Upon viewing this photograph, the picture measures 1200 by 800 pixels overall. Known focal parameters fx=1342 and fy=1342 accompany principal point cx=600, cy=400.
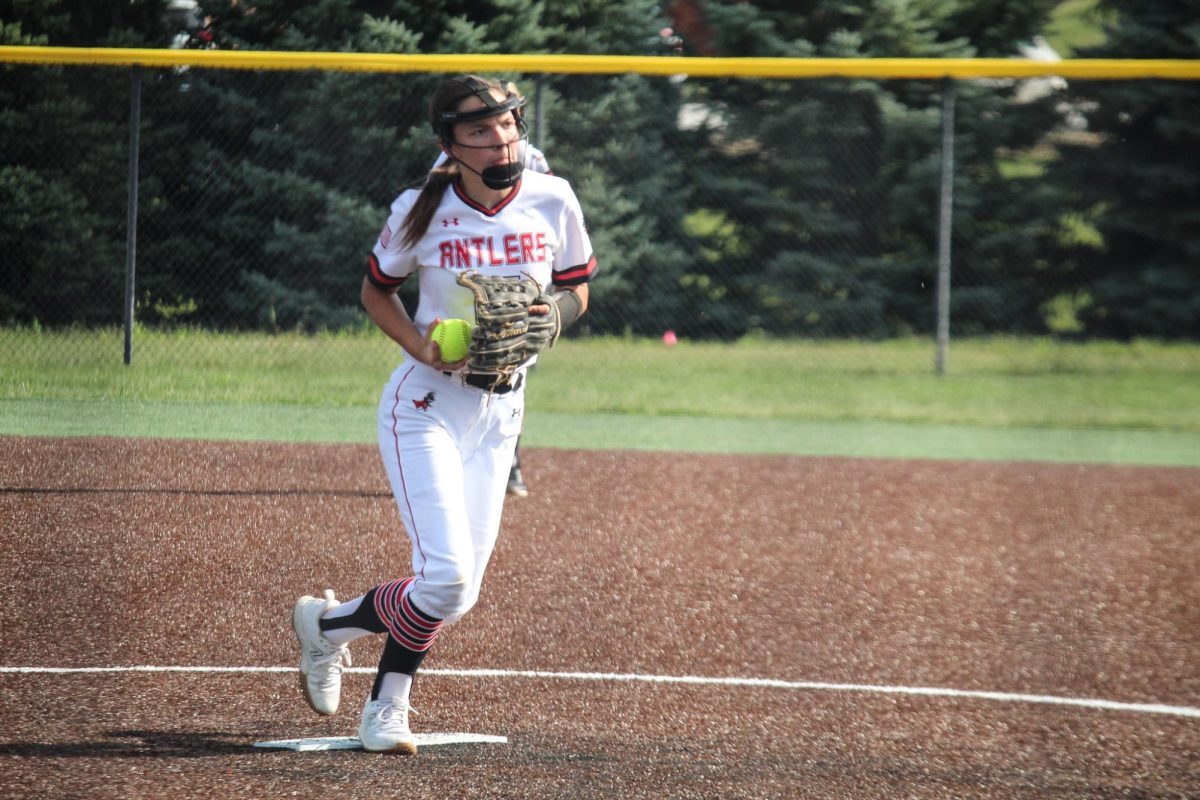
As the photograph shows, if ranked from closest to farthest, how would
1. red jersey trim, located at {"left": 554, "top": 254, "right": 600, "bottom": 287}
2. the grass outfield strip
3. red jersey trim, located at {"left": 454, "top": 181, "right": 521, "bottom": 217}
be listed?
1. red jersey trim, located at {"left": 454, "top": 181, "right": 521, "bottom": 217}
2. red jersey trim, located at {"left": 554, "top": 254, "right": 600, "bottom": 287}
3. the grass outfield strip

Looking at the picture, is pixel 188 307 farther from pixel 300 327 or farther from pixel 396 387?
pixel 396 387

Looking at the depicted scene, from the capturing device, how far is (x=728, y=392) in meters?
9.74

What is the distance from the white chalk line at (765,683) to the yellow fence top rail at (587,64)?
3594mm

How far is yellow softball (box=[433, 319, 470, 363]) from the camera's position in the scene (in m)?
3.44

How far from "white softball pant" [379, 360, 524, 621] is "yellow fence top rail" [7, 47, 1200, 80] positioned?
12.7ft

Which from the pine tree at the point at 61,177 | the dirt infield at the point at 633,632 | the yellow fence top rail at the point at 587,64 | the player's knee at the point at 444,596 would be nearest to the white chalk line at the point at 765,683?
the dirt infield at the point at 633,632

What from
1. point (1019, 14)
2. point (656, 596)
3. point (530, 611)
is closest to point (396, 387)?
point (530, 611)

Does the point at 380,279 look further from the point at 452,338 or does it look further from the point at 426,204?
the point at 452,338

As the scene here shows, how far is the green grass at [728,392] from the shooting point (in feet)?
21.4

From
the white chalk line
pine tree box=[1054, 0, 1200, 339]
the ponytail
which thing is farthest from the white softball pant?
pine tree box=[1054, 0, 1200, 339]

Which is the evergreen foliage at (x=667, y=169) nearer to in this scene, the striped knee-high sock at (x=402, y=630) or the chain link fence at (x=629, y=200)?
the chain link fence at (x=629, y=200)

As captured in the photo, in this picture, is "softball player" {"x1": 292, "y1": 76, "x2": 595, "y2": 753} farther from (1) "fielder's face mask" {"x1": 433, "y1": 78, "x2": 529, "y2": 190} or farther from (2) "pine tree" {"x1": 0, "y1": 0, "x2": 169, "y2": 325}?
(2) "pine tree" {"x1": 0, "y1": 0, "x2": 169, "y2": 325}

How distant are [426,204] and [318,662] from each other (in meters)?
1.32

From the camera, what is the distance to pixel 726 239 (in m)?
9.51
